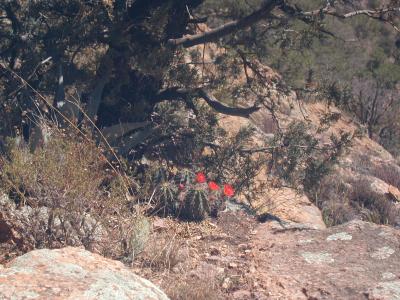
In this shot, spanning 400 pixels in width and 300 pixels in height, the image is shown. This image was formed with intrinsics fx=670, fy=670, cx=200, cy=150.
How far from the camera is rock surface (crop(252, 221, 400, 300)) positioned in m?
5.32

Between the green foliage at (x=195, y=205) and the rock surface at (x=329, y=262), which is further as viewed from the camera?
the green foliage at (x=195, y=205)

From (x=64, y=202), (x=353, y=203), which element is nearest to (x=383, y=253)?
(x=64, y=202)

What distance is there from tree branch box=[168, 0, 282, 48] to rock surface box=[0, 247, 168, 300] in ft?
12.9

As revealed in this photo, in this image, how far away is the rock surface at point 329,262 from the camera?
532cm

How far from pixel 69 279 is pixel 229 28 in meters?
4.44

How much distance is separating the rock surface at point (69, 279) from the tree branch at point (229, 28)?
3938mm

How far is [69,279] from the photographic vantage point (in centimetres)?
369

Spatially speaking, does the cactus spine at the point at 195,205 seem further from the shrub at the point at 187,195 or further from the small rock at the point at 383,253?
the small rock at the point at 383,253

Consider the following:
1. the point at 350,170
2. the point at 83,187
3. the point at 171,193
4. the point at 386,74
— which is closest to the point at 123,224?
the point at 83,187

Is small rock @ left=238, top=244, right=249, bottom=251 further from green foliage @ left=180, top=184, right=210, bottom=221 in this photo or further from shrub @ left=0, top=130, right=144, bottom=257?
shrub @ left=0, top=130, right=144, bottom=257

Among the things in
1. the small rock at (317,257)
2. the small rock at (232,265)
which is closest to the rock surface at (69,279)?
the small rock at (232,265)

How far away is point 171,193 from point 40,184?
6.35 feet

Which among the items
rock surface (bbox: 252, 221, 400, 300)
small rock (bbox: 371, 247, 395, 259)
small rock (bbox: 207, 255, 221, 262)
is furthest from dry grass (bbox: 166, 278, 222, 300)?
small rock (bbox: 371, 247, 395, 259)

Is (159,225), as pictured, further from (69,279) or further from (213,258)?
(69,279)
